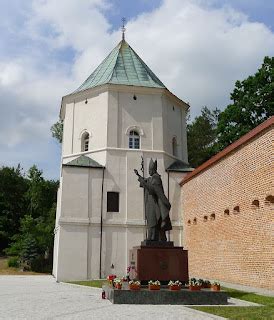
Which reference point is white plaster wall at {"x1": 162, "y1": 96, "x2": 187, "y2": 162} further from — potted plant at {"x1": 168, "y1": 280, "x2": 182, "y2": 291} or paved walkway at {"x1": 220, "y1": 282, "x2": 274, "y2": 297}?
potted plant at {"x1": 168, "y1": 280, "x2": 182, "y2": 291}

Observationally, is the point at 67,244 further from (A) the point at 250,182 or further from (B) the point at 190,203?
(A) the point at 250,182

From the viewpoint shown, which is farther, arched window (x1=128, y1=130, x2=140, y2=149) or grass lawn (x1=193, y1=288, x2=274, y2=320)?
arched window (x1=128, y1=130, x2=140, y2=149)

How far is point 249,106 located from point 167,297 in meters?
20.4

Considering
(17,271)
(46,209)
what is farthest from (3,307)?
(46,209)

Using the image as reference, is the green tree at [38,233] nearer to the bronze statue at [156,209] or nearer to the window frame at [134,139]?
the window frame at [134,139]

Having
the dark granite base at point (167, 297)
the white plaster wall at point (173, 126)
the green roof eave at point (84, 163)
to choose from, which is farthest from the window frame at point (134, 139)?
the dark granite base at point (167, 297)

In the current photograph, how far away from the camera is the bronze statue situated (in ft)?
40.5

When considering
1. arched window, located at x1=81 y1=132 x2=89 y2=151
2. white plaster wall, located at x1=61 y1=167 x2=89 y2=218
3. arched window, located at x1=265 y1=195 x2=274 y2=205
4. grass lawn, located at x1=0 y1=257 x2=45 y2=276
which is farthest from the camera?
grass lawn, located at x1=0 y1=257 x2=45 y2=276

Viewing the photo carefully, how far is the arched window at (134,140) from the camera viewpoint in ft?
78.7

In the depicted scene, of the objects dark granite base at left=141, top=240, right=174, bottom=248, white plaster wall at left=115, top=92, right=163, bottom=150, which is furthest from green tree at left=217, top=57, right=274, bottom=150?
dark granite base at left=141, top=240, right=174, bottom=248

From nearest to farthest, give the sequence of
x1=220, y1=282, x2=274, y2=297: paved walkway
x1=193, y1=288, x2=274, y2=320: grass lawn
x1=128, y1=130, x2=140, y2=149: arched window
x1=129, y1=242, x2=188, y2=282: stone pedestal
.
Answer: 1. x1=193, y1=288, x2=274, y2=320: grass lawn
2. x1=129, y1=242, x2=188, y2=282: stone pedestal
3. x1=220, y1=282, x2=274, y2=297: paved walkway
4. x1=128, y1=130, x2=140, y2=149: arched window

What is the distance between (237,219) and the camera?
16094 mm

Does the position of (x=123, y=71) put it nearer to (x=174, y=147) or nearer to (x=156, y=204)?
(x=174, y=147)

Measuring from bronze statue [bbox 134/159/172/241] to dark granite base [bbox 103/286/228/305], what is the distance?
2.11 meters
